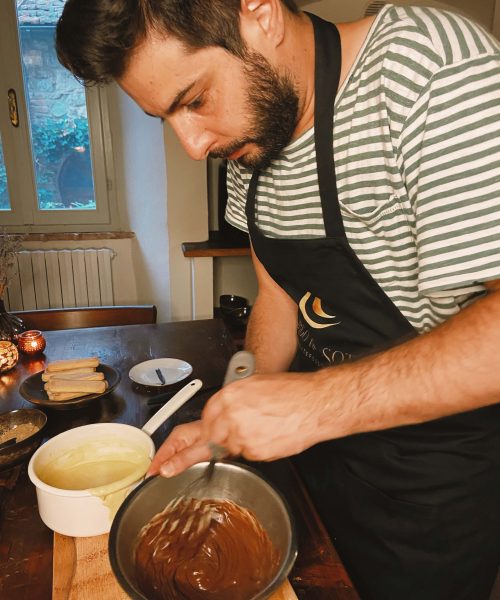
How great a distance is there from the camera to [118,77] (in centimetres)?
81

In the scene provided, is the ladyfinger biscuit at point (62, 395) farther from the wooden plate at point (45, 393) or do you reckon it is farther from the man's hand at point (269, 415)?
A: the man's hand at point (269, 415)

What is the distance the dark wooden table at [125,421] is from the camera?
0.69 metres

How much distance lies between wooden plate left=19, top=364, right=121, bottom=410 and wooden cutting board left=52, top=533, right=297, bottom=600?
39 centimetres

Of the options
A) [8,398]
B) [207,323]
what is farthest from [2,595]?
[207,323]

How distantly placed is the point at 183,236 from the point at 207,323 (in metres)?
0.90

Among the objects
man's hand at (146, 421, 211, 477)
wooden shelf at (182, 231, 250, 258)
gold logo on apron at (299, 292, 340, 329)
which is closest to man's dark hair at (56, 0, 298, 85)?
gold logo on apron at (299, 292, 340, 329)

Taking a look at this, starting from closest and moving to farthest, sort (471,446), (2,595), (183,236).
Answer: (2,595) < (471,446) < (183,236)

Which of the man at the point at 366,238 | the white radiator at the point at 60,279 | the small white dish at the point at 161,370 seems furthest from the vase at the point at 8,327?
the white radiator at the point at 60,279

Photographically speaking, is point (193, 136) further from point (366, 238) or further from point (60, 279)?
point (60, 279)

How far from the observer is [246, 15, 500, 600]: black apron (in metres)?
0.89

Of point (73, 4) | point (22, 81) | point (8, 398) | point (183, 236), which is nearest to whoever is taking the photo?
point (73, 4)

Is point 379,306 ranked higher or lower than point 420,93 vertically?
lower

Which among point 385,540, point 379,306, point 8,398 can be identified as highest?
point 379,306

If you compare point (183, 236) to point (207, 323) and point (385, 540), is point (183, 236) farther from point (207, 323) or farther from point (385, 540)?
point (385, 540)
